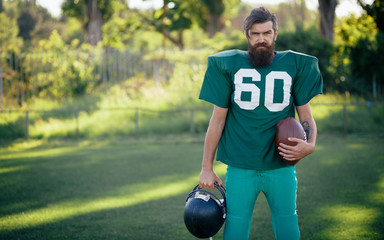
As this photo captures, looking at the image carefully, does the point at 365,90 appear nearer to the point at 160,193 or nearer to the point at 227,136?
the point at 160,193

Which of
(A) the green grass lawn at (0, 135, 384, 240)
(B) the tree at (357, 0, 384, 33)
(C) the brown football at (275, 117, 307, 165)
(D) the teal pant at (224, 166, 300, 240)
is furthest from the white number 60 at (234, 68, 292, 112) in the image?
(B) the tree at (357, 0, 384, 33)

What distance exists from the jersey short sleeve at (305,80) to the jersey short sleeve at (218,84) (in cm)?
48

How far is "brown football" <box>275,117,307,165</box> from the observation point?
2.75 meters

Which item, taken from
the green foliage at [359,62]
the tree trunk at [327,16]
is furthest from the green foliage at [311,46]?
the tree trunk at [327,16]

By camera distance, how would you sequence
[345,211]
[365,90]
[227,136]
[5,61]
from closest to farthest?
1. [227,136]
2. [345,211]
3. [365,90]
4. [5,61]

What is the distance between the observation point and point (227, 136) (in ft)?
9.77

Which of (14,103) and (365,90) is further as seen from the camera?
(14,103)

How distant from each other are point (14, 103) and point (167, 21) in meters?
16.0

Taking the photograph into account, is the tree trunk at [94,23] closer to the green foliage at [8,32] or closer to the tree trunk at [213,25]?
the tree trunk at [213,25]

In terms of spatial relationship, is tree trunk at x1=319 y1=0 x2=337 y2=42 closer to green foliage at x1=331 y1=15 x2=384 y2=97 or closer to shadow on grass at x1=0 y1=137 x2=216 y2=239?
green foliage at x1=331 y1=15 x2=384 y2=97

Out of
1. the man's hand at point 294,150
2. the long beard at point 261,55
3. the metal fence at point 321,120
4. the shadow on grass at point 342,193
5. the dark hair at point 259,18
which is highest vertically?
the dark hair at point 259,18

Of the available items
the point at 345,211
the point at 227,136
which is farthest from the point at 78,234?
the point at 345,211

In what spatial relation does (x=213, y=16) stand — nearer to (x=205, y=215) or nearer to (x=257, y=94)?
(x=257, y=94)

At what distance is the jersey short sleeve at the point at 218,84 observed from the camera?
2.89 meters
